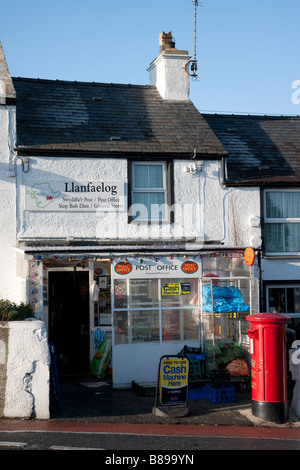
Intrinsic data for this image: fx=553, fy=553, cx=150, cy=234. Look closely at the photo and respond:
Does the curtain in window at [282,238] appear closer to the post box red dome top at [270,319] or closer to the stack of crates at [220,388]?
the stack of crates at [220,388]

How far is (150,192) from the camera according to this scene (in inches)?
522

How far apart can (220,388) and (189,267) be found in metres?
2.87

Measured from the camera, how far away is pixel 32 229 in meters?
12.5

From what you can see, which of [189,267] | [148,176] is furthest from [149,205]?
[189,267]

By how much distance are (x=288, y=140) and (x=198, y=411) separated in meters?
8.40

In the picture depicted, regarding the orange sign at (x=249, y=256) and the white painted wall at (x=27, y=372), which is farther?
the orange sign at (x=249, y=256)

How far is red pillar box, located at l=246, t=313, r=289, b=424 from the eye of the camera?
9.34 metres

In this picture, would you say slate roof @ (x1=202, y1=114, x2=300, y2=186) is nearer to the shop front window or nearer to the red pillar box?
the shop front window

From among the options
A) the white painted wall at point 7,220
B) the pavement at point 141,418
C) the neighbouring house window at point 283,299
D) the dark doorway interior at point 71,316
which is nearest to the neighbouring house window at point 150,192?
the dark doorway interior at point 71,316

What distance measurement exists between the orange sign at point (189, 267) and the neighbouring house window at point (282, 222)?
2.32 meters

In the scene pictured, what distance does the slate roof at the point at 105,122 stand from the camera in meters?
13.0

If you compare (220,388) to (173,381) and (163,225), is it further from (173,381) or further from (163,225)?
(163,225)

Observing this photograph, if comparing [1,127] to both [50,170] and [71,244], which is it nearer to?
[50,170]
